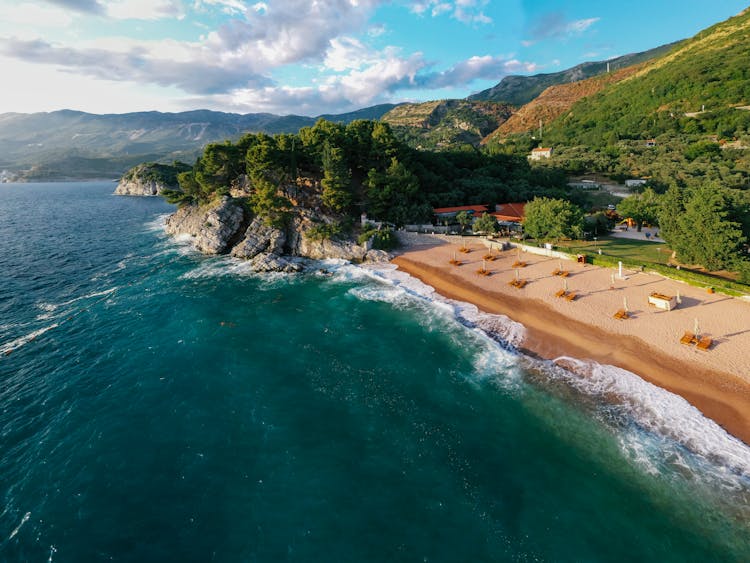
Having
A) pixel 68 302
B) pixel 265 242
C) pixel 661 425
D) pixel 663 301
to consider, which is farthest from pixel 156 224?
pixel 661 425

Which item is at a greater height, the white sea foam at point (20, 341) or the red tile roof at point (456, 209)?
the red tile roof at point (456, 209)

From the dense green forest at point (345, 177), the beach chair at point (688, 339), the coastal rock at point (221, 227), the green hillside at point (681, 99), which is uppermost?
the green hillside at point (681, 99)

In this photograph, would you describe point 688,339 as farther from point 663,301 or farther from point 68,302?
point 68,302

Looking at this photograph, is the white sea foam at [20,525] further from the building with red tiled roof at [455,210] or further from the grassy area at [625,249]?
the building with red tiled roof at [455,210]

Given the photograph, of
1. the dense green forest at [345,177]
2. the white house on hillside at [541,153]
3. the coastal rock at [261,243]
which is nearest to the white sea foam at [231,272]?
the coastal rock at [261,243]

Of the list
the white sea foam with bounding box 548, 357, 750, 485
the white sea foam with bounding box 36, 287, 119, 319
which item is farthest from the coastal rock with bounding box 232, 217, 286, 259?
the white sea foam with bounding box 548, 357, 750, 485

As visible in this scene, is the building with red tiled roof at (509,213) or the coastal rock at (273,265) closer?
the coastal rock at (273,265)

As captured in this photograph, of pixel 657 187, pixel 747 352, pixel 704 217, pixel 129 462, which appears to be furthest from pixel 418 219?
pixel 657 187

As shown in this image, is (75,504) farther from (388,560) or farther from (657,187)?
(657,187)
